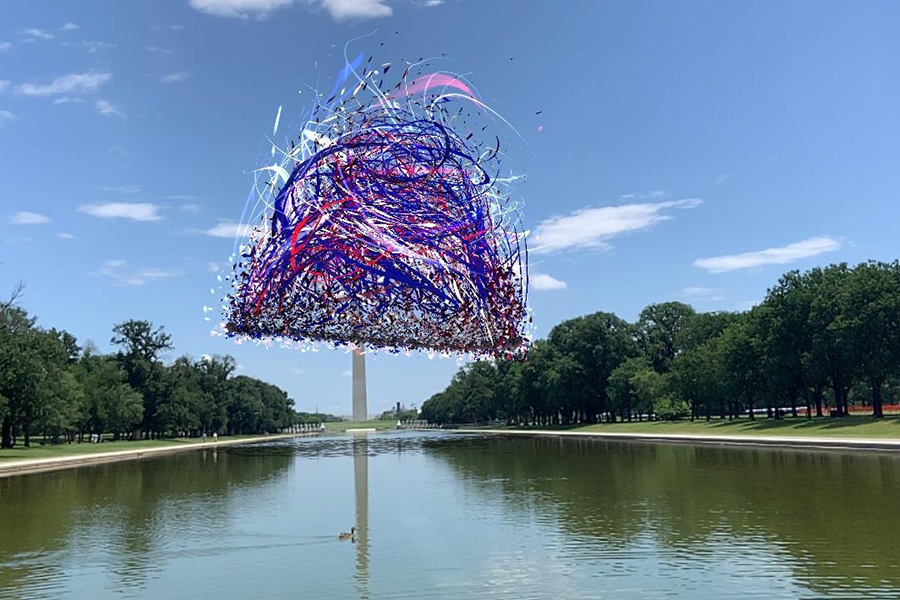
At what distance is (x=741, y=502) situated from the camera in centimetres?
2372

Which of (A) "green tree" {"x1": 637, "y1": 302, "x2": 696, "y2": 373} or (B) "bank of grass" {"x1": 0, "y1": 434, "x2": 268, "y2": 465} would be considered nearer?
(B) "bank of grass" {"x1": 0, "y1": 434, "x2": 268, "y2": 465}

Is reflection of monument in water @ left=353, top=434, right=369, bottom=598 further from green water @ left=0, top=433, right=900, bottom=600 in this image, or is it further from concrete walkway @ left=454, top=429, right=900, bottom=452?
concrete walkway @ left=454, top=429, right=900, bottom=452

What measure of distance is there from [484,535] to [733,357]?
61844 millimetres

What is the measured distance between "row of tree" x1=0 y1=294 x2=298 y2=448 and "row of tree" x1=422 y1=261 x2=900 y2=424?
41.9 m

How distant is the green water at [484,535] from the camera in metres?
14.8

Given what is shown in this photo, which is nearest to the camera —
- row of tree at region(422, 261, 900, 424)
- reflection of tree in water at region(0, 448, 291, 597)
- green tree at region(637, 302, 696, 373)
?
reflection of tree in water at region(0, 448, 291, 597)

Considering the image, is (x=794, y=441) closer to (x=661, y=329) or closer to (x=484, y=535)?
(x=484, y=535)

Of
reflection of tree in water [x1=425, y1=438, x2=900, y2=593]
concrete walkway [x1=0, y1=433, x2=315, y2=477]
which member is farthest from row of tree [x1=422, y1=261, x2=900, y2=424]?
concrete walkway [x1=0, y1=433, x2=315, y2=477]

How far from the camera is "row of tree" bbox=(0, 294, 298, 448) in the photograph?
63094 millimetres

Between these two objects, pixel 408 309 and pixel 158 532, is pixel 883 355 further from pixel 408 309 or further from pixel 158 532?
pixel 408 309

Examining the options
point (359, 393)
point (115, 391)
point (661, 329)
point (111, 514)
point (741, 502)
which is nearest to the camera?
point (741, 502)

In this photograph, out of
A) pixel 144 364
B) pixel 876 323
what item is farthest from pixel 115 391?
pixel 876 323

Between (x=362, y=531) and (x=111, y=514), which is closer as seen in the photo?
(x=362, y=531)

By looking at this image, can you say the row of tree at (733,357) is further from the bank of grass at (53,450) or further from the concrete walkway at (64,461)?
the bank of grass at (53,450)
